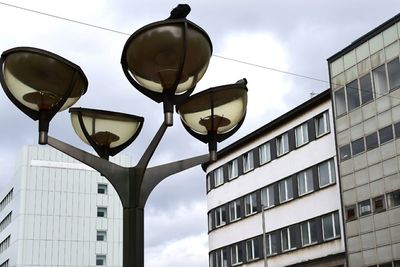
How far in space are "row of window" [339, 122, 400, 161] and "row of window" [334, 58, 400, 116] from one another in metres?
1.71

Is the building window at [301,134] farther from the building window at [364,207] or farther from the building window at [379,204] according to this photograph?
the building window at [379,204]

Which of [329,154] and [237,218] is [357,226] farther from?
[237,218]

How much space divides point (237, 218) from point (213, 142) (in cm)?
4122

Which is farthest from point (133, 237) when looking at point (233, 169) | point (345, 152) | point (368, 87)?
point (233, 169)

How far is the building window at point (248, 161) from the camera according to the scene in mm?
46500

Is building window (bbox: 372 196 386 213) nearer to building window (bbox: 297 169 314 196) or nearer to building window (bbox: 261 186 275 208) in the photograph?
building window (bbox: 297 169 314 196)

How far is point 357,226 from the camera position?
35.2 metres

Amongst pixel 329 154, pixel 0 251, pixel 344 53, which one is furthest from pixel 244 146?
pixel 0 251

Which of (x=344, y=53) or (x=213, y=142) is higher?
(x=344, y=53)

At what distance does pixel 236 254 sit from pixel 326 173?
11.0m

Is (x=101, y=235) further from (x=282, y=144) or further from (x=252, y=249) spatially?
(x=282, y=144)

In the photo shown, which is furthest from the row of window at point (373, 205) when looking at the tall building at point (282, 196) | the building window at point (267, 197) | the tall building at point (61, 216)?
the tall building at point (61, 216)

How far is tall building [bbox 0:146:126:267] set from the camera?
8156cm

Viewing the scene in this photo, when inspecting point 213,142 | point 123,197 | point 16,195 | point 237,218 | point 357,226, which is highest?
point 16,195
